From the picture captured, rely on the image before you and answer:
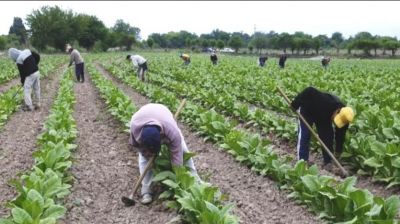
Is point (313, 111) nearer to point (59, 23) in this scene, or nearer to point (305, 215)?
point (305, 215)

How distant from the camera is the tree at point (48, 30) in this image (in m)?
70.9

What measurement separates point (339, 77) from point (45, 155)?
16046mm

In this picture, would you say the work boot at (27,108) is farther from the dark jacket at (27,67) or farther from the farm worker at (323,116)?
the farm worker at (323,116)

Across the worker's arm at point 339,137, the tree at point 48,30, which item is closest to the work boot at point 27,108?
the worker's arm at point 339,137

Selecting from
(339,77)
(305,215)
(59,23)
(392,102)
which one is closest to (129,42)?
(59,23)

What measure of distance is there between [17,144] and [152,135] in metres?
4.35

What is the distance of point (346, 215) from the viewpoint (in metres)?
5.00

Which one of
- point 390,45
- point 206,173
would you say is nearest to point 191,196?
point 206,173

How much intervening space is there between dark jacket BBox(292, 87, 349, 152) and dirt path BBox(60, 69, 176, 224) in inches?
109

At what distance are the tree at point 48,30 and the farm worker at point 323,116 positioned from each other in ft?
225

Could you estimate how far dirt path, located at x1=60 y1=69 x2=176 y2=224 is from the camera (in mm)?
5523

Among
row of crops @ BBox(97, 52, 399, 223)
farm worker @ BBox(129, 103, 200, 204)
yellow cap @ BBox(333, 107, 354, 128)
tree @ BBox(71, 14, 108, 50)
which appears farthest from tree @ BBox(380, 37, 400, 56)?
farm worker @ BBox(129, 103, 200, 204)

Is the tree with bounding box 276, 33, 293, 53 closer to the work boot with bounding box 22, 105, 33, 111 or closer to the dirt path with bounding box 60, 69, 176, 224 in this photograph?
the work boot with bounding box 22, 105, 33, 111

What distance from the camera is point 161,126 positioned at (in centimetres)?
554
